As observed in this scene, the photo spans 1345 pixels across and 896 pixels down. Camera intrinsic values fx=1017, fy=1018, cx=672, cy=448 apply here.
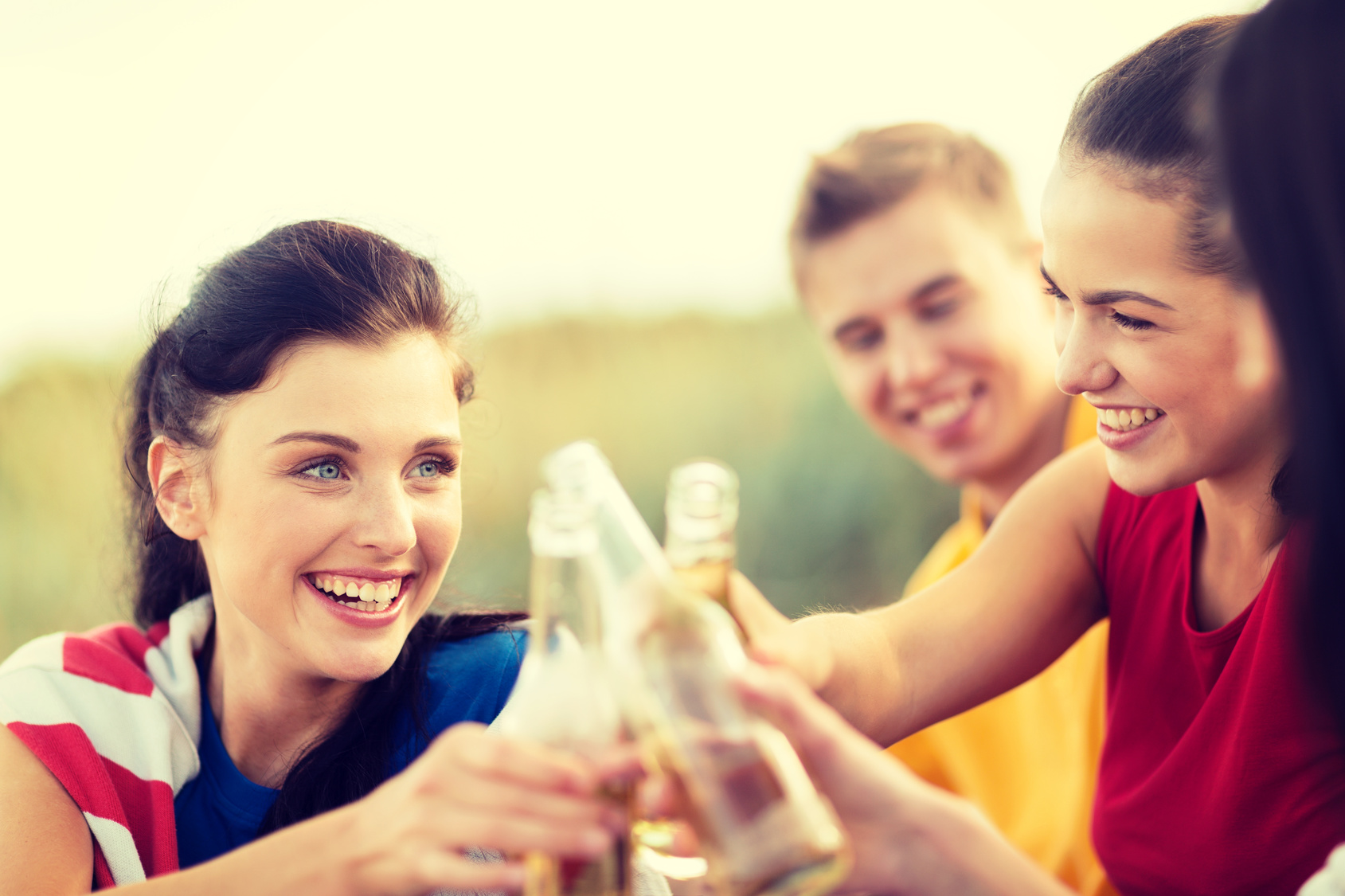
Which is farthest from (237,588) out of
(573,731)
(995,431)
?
(995,431)

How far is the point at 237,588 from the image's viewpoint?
153 cm

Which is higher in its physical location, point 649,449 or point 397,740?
point 397,740

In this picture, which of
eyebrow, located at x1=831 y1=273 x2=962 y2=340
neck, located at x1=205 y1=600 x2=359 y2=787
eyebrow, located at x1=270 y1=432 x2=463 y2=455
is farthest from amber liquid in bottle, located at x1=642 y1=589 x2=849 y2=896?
eyebrow, located at x1=831 y1=273 x2=962 y2=340

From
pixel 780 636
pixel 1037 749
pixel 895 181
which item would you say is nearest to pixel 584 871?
pixel 780 636

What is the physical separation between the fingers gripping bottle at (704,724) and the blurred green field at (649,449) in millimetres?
3041

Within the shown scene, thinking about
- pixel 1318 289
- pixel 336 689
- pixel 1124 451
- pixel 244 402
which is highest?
pixel 1318 289

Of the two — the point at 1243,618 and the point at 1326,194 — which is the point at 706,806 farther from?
the point at 1243,618

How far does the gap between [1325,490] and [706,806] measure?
2.25 feet

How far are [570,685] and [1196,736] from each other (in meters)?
0.98

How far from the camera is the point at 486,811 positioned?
0.84m

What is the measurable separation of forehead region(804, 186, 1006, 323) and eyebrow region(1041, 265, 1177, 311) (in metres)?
1.07

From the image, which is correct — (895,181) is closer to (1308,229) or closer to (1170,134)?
(1170,134)

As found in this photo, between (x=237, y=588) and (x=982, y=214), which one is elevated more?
(x=982, y=214)

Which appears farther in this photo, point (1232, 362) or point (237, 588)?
point (237, 588)
